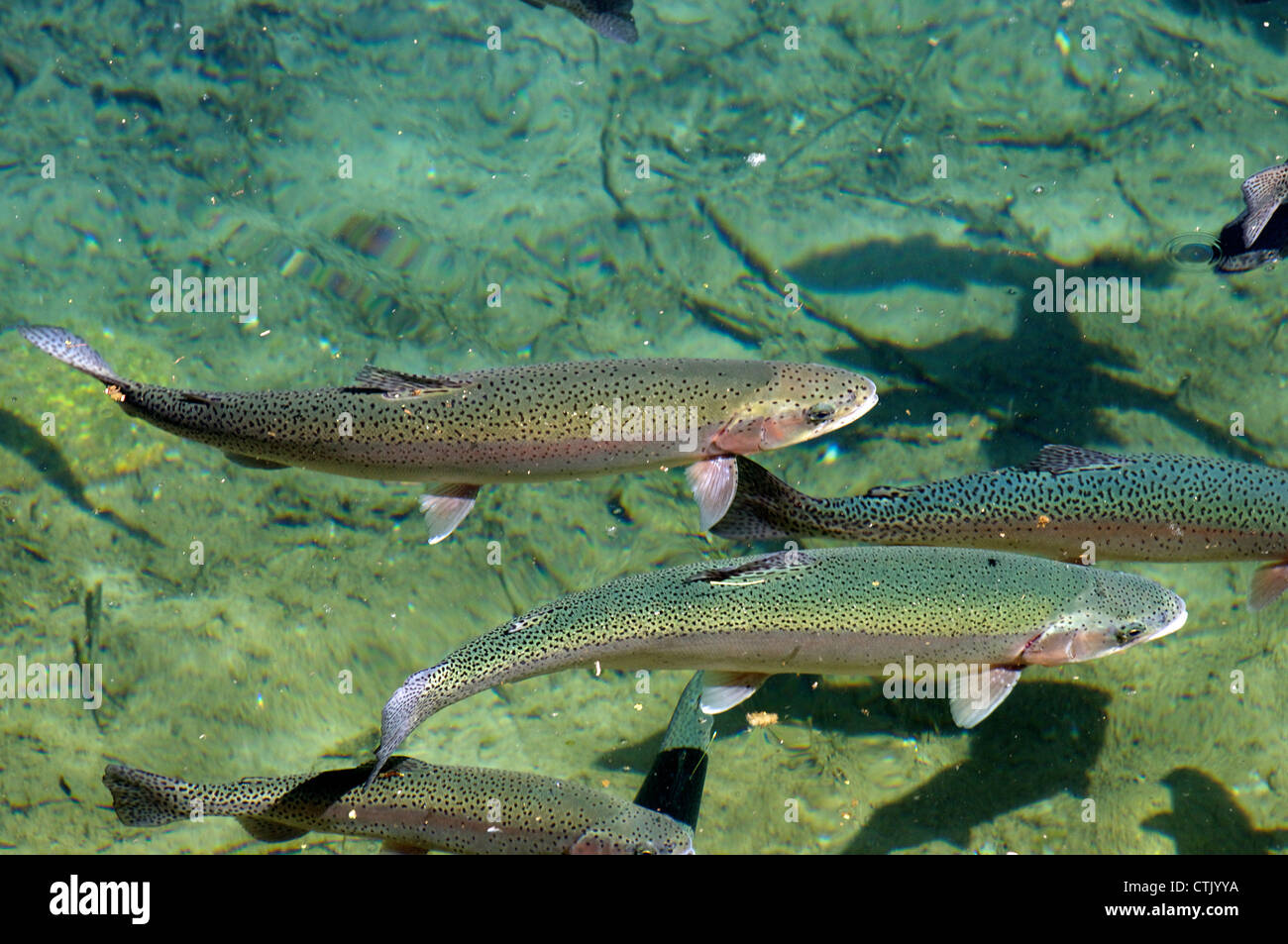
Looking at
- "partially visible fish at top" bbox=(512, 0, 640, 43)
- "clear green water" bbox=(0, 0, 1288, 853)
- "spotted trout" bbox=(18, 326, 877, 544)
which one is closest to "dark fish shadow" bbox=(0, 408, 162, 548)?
"clear green water" bbox=(0, 0, 1288, 853)

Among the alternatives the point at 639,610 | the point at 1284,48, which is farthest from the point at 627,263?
the point at 1284,48

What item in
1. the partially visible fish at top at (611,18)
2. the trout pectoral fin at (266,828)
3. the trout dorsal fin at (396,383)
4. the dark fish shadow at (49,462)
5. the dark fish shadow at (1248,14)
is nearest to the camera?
the trout pectoral fin at (266,828)

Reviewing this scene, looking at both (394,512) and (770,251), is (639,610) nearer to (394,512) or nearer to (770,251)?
(394,512)

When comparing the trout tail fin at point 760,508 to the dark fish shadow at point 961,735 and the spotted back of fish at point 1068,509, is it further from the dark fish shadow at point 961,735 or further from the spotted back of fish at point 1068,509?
the dark fish shadow at point 961,735

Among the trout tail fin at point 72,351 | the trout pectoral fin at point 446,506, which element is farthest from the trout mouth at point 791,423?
the trout tail fin at point 72,351

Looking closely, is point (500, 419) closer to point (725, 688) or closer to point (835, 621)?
point (725, 688)

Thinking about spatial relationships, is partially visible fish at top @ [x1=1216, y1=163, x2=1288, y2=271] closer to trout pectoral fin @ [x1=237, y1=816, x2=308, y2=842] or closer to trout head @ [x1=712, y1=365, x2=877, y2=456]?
trout head @ [x1=712, y1=365, x2=877, y2=456]
